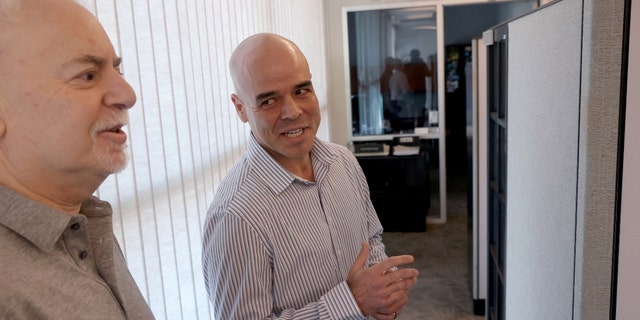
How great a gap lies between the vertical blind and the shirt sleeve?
22cm

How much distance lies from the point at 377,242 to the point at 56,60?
1.21 m

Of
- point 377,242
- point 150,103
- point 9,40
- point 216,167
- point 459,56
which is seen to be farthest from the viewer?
point 459,56

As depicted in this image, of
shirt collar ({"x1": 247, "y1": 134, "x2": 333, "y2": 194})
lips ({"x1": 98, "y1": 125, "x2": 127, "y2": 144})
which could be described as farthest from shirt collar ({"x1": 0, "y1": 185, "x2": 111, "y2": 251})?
shirt collar ({"x1": 247, "y1": 134, "x2": 333, "y2": 194})

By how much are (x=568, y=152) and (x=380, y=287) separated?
513mm

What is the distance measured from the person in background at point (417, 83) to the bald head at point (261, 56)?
3.68 m

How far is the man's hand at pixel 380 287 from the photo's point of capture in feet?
3.85

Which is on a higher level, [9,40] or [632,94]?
[9,40]

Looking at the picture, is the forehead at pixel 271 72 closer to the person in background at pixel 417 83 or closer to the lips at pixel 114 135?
the lips at pixel 114 135

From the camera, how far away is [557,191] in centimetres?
118

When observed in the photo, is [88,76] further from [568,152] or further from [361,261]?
[568,152]

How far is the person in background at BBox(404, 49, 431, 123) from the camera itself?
15.9ft

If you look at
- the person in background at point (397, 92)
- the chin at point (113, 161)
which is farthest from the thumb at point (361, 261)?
the person in background at point (397, 92)

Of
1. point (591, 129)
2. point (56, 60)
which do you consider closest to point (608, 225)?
point (591, 129)

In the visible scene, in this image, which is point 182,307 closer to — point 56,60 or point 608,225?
point 56,60
